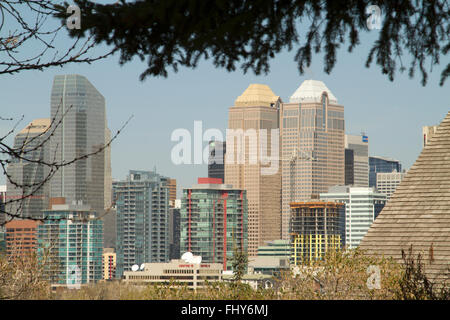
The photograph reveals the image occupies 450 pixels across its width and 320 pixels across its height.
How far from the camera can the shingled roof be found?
15.4 meters

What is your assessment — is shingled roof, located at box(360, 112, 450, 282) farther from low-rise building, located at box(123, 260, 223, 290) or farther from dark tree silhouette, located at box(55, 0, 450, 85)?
low-rise building, located at box(123, 260, 223, 290)

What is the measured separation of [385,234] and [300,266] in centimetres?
360

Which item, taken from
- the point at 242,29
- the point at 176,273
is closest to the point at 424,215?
the point at 242,29

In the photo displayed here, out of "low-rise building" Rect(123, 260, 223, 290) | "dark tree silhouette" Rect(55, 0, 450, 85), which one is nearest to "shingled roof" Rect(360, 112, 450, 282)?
"dark tree silhouette" Rect(55, 0, 450, 85)

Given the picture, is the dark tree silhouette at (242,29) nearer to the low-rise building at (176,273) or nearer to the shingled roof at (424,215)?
the shingled roof at (424,215)

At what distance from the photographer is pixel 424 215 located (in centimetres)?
1612

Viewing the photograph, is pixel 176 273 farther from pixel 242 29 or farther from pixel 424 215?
pixel 242 29

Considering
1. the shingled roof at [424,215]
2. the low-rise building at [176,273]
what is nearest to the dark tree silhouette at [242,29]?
the shingled roof at [424,215]

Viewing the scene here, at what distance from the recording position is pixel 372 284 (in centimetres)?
1656

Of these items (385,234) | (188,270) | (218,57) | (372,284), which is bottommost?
(188,270)

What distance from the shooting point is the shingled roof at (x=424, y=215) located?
15.4m

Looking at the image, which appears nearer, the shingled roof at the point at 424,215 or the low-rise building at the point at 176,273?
the shingled roof at the point at 424,215
